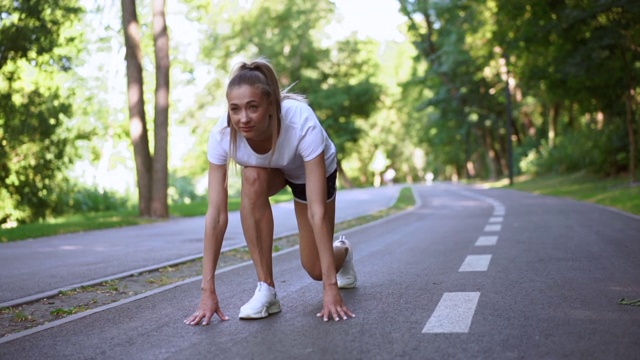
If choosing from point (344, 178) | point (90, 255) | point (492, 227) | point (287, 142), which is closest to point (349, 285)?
point (287, 142)

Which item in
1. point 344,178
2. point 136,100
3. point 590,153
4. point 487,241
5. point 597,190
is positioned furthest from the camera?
point 344,178

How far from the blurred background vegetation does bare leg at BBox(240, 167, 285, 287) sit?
0.99 meters

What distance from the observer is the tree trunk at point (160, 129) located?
20219 mm

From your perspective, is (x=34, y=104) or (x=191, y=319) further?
(x=34, y=104)

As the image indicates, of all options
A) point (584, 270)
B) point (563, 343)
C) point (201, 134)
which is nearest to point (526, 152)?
point (201, 134)

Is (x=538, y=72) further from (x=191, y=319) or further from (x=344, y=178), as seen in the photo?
(x=344, y=178)

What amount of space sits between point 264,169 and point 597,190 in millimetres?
21973

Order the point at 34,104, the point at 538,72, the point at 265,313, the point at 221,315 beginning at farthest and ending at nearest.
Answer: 1. the point at 538,72
2. the point at 34,104
3. the point at 265,313
4. the point at 221,315

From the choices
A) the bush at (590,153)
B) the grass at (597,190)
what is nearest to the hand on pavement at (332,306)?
the grass at (597,190)

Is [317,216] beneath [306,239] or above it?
above

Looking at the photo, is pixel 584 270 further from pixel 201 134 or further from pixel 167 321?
pixel 201 134

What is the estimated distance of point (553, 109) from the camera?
142ft

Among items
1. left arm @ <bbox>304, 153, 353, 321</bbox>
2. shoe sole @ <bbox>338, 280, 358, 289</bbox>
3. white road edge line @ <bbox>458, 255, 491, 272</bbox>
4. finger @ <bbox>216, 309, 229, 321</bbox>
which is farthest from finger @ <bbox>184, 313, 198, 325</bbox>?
white road edge line @ <bbox>458, 255, 491, 272</bbox>

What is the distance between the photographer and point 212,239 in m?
4.91
